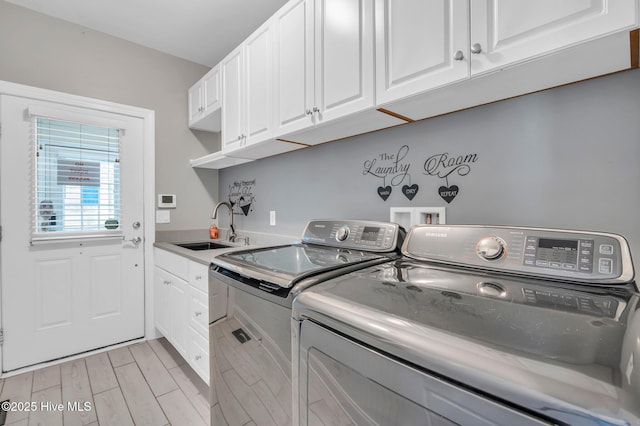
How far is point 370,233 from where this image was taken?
51.8 inches

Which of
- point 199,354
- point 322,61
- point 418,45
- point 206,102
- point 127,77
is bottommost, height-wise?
point 199,354

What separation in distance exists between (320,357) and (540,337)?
0.48 m

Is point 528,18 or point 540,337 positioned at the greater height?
point 528,18

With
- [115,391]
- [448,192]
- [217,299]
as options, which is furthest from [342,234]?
[115,391]

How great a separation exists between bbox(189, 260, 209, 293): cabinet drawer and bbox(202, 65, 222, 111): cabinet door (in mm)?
1308

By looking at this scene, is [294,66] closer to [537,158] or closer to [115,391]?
[537,158]

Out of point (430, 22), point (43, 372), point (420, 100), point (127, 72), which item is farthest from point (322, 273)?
point (127, 72)

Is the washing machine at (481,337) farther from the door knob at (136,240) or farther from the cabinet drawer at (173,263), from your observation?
the door knob at (136,240)

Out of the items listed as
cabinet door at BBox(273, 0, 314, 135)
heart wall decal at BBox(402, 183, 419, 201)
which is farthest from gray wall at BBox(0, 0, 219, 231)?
heart wall decal at BBox(402, 183, 419, 201)

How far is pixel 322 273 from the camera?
0.96 metres

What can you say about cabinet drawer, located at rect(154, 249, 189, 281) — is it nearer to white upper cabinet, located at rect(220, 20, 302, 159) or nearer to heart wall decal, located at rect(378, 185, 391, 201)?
white upper cabinet, located at rect(220, 20, 302, 159)

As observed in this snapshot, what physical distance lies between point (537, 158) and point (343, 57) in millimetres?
894

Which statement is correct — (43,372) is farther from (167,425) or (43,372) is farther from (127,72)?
(127,72)

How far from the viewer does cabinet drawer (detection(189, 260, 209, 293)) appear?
1.68 meters
